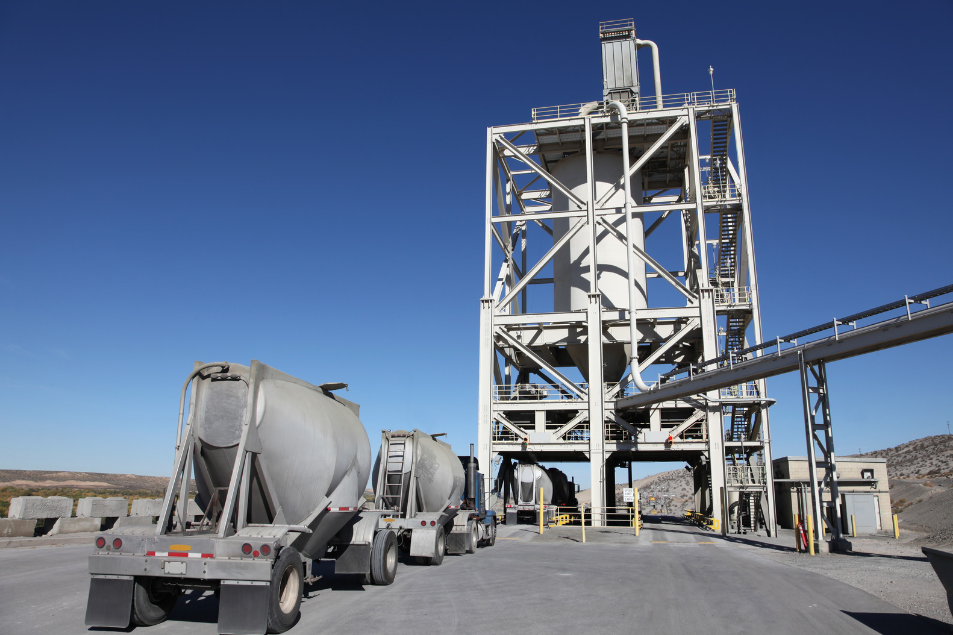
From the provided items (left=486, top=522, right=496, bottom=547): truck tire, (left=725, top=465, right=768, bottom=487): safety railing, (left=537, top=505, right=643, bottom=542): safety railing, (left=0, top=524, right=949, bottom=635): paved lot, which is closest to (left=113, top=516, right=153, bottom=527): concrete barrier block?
(left=0, top=524, right=949, bottom=635): paved lot

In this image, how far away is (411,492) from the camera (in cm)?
1574

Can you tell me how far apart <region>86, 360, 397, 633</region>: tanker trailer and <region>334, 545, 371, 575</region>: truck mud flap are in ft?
3.08

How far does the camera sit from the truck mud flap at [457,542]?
59.7ft

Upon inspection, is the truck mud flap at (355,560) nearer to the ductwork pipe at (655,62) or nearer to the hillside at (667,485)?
the ductwork pipe at (655,62)

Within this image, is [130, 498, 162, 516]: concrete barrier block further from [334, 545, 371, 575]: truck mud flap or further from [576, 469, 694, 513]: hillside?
[576, 469, 694, 513]: hillside

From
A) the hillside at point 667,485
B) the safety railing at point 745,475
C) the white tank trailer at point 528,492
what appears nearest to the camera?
the safety railing at point 745,475

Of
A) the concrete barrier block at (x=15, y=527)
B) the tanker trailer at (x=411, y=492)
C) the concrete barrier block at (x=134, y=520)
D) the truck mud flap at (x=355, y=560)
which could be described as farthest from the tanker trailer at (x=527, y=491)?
the truck mud flap at (x=355, y=560)

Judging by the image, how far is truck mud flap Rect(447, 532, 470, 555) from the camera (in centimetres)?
1820

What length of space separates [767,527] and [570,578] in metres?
16.7

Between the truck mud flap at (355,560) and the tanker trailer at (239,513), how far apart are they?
3.08 ft

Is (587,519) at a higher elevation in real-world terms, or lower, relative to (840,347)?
lower

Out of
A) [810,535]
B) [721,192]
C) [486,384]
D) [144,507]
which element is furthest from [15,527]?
[721,192]

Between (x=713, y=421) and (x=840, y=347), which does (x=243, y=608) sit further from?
(x=713, y=421)

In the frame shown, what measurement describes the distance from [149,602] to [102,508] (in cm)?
1573
